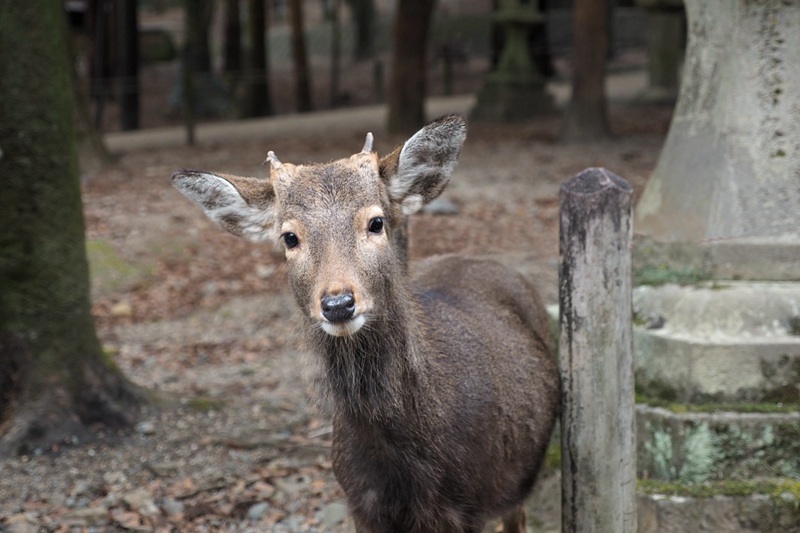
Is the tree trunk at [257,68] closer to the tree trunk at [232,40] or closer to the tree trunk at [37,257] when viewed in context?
the tree trunk at [232,40]

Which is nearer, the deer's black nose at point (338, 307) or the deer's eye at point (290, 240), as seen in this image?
the deer's black nose at point (338, 307)

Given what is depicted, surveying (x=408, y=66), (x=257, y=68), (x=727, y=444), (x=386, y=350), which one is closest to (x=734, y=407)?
(x=727, y=444)

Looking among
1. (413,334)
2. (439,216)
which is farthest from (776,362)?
(439,216)

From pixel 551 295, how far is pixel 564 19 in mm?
23574

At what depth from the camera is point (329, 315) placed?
363 cm

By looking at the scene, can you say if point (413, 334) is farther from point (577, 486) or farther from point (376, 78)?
point (376, 78)

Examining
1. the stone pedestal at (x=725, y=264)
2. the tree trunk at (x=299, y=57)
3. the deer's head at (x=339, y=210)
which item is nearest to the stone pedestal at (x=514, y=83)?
the tree trunk at (x=299, y=57)

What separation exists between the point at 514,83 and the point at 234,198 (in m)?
14.3

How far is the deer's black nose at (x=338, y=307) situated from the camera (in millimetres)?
3617

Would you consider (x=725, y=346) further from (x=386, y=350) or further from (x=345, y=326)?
(x=345, y=326)

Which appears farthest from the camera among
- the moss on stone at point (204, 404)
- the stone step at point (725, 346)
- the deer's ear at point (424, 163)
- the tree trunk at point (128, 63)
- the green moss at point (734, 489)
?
the tree trunk at point (128, 63)

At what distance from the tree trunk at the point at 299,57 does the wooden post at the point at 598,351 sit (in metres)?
18.1

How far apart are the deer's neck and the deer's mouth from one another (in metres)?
0.29

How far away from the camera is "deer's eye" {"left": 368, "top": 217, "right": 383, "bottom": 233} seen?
4.00 metres
